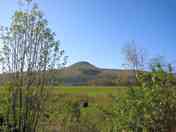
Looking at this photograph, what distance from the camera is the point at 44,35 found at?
264 inches

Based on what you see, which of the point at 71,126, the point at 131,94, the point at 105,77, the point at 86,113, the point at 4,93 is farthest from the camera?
the point at 105,77

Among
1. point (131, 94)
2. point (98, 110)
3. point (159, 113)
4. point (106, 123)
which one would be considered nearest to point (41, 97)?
point (131, 94)

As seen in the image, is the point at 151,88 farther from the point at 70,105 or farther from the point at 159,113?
the point at 70,105

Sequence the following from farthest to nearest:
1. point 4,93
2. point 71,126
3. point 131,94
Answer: point 71,126
point 131,94
point 4,93

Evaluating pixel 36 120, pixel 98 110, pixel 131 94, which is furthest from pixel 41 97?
pixel 98 110

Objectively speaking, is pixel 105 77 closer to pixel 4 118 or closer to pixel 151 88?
pixel 151 88

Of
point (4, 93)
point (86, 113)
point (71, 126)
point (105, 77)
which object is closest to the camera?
point (4, 93)

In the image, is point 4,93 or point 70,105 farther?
point 70,105

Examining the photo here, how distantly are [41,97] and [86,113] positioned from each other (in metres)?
3.78

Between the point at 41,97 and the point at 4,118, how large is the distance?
1090 millimetres

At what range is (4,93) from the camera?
262 inches

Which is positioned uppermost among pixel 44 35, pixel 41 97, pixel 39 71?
pixel 44 35

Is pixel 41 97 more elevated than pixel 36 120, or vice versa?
pixel 41 97

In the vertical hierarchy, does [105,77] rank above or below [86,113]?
above
